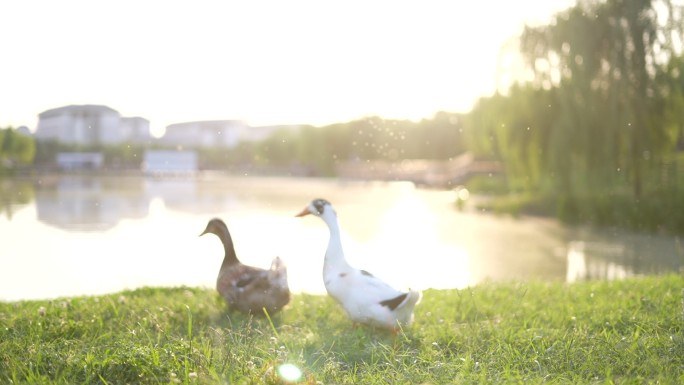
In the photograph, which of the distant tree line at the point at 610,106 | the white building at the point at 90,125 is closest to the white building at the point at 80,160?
the white building at the point at 90,125

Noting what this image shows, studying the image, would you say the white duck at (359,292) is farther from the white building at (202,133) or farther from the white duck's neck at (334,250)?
the white building at (202,133)

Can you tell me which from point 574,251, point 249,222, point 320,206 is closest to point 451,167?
point 574,251

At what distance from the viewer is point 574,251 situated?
9.19 meters

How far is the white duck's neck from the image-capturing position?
4.02 meters

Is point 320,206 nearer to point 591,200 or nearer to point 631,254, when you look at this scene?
point 631,254

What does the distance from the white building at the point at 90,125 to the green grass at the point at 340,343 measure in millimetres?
2502

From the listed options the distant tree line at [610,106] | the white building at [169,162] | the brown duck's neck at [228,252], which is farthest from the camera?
the distant tree line at [610,106]

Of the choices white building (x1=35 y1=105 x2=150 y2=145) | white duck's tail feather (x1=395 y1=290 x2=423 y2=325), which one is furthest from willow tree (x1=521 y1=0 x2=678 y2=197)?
white duck's tail feather (x1=395 y1=290 x2=423 y2=325)

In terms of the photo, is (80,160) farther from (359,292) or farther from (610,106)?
(610,106)

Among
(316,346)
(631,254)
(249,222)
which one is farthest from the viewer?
(631,254)

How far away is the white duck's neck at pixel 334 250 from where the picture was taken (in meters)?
4.02

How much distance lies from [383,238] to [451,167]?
9790mm

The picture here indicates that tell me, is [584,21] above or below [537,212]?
above

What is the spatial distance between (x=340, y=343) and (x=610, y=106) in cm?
878
